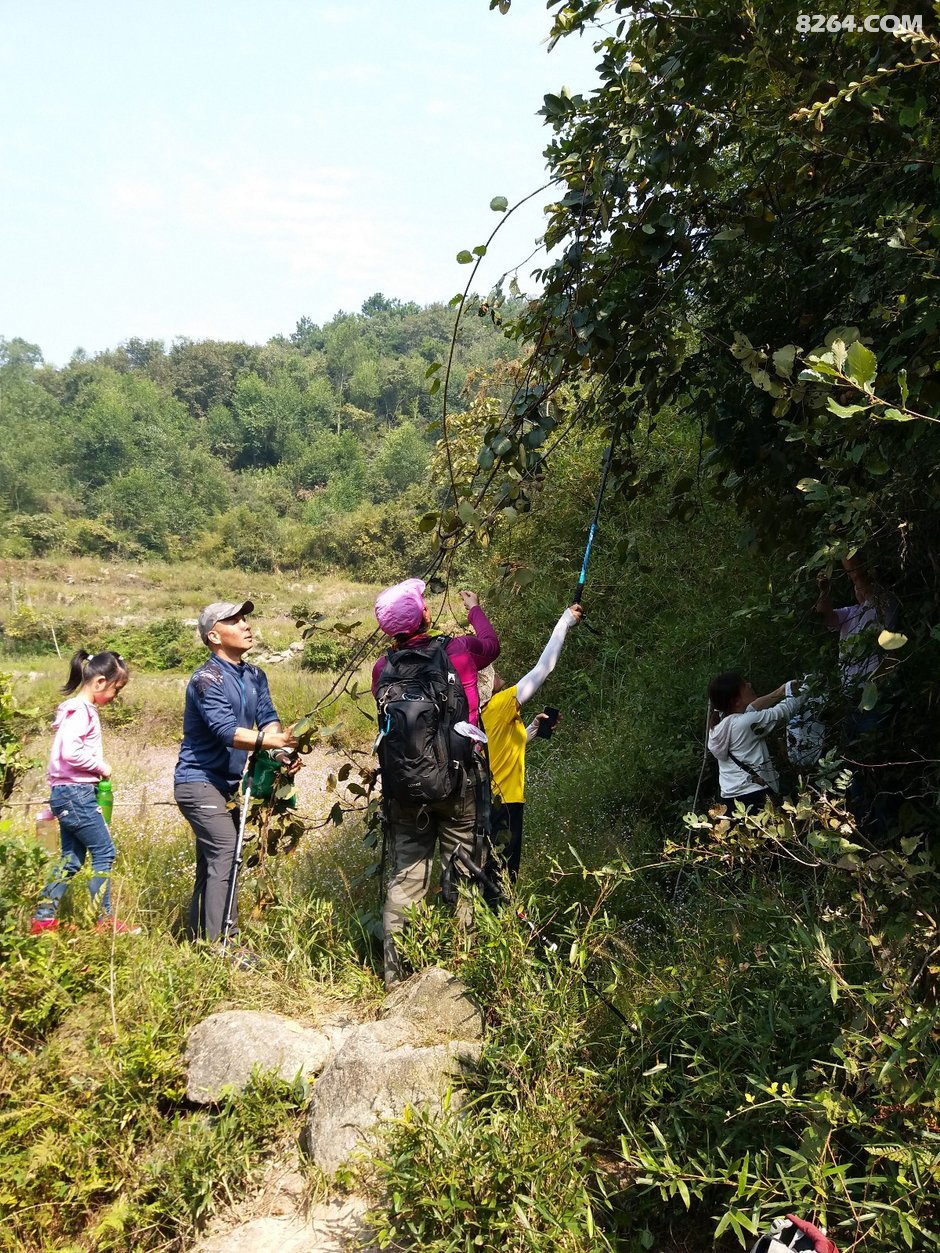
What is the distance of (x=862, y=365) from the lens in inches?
79.7

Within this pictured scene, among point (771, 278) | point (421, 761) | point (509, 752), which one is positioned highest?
point (771, 278)

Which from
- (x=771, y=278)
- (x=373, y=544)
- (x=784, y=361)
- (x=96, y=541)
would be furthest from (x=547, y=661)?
(x=96, y=541)

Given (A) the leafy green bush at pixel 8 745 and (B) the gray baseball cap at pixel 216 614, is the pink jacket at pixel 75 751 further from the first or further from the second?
(B) the gray baseball cap at pixel 216 614

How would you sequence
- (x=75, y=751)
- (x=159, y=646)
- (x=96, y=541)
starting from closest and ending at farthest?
1. (x=75, y=751)
2. (x=159, y=646)
3. (x=96, y=541)

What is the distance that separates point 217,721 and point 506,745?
1.43 meters

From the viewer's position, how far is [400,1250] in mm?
2762

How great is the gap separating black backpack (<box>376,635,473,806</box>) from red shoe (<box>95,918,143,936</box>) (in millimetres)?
1448

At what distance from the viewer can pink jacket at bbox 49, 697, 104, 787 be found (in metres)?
5.24

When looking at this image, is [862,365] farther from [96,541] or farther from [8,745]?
[96,541]

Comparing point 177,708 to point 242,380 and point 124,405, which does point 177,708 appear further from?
point 242,380

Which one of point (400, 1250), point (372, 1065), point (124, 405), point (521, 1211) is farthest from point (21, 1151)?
point (124, 405)

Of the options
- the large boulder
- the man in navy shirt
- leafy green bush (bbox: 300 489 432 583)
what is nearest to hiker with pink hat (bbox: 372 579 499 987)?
the large boulder

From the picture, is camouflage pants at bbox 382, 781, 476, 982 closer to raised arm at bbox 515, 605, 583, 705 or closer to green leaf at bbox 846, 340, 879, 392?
raised arm at bbox 515, 605, 583, 705

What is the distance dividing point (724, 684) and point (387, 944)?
7.10 feet
